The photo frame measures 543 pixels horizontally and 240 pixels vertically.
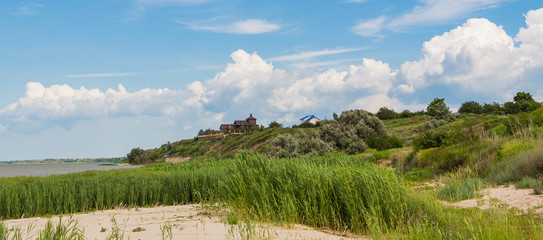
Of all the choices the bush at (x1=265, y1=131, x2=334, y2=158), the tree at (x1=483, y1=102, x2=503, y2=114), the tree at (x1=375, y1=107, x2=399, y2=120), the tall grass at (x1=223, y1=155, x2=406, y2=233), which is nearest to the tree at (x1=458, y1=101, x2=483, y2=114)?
the tree at (x1=483, y1=102, x2=503, y2=114)

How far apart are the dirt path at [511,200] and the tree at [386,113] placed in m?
49.5

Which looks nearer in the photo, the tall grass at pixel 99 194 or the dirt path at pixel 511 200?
the dirt path at pixel 511 200

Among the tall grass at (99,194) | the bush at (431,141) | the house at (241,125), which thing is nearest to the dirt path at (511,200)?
the tall grass at (99,194)

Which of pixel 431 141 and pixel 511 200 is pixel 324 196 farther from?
pixel 431 141

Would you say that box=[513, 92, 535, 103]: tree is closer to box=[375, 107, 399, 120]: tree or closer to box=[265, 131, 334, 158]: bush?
box=[375, 107, 399, 120]: tree

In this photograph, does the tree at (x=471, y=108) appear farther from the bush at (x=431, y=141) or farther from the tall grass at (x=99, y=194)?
the tall grass at (x=99, y=194)

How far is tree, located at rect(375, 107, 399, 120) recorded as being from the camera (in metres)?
60.0

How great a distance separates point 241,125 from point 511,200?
329 feet

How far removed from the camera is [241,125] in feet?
358

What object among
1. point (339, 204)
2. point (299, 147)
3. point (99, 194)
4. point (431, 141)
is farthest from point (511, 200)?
point (299, 147)

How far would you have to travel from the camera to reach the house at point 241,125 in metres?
106

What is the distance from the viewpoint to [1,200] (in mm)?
10055

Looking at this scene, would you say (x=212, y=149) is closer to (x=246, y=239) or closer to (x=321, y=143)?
(x=321, y=143)

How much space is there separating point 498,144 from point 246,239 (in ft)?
47.4
